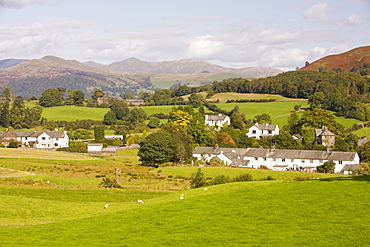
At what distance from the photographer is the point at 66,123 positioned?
522 ft

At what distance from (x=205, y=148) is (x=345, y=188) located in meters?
74.1

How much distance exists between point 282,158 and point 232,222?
7044 cm

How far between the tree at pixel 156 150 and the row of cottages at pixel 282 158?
1157 centimetres

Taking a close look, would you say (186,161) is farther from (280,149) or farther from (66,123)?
(66,123)

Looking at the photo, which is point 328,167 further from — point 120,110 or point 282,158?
point 120,110

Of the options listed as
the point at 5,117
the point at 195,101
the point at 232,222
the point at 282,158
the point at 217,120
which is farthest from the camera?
the point at 195,101

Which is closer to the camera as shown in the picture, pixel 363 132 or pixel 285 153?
pixel 285 153

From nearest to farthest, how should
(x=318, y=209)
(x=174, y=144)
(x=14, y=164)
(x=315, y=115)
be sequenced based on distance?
(x=318, y=209), (x=14, y=164), (x=174, y=144), (x=315, y=115)

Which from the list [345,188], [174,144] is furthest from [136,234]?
[174,144]

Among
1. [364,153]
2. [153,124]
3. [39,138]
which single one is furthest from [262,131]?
[39,138]

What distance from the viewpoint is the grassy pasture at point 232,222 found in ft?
72.4

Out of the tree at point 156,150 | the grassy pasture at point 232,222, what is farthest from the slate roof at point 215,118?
the grassy pasture at point 232,222

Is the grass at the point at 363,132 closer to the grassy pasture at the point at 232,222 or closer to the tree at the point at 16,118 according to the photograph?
the grassy pasture at the point at 232,222

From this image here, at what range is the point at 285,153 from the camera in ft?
313
